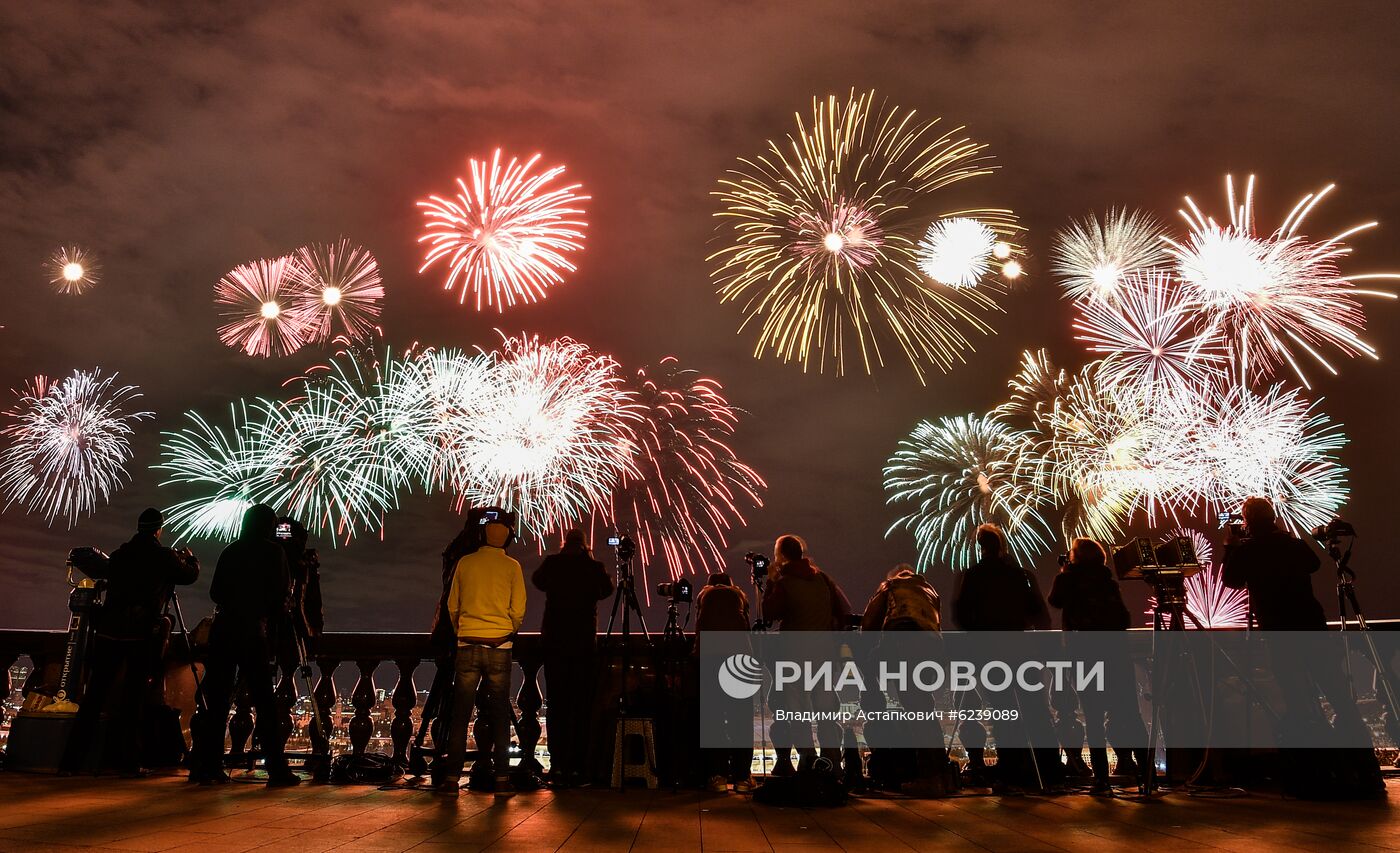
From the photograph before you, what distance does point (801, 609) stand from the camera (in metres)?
8.17

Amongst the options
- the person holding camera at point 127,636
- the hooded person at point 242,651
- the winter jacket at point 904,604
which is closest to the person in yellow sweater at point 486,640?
the hooded person at point 242,651

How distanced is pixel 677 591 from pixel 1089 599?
3.87 m

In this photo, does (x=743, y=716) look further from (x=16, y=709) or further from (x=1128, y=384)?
(x=1128, y=384)

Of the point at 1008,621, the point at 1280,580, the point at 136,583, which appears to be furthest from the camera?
the point at 136,583

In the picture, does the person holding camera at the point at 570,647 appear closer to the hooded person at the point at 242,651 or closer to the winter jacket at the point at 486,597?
the winter jacket at the point at 486,597

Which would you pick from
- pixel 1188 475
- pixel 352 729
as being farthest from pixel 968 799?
pixel 1188 475

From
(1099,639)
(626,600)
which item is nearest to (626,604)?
(626,600)

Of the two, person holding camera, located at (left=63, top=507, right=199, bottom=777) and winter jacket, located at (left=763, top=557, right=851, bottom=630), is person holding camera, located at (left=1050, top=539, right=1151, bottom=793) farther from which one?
person holding camera, located at (left=63, top=507, right=199, bottom=777)

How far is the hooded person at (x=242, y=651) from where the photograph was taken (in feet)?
24.4

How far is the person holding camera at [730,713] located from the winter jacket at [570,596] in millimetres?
949

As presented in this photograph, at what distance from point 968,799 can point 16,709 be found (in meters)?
8.92

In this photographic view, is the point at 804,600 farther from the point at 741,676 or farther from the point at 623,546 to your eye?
the point at 623,546

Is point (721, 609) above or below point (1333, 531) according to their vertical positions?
below

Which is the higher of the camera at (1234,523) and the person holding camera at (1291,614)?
the camera at (1234,523)
